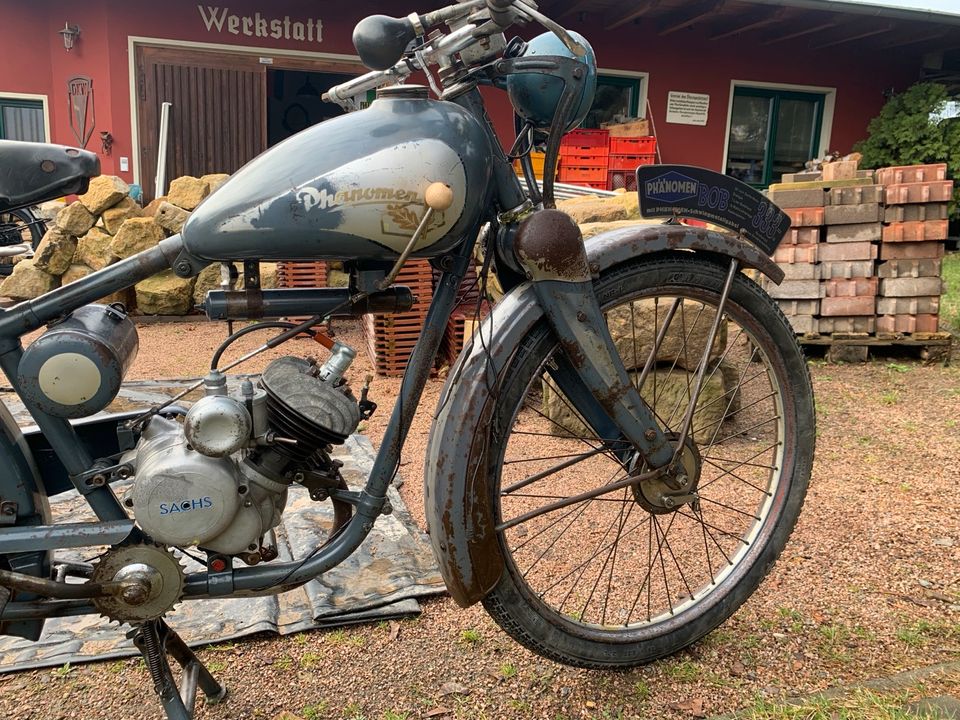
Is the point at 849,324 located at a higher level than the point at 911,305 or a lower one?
lower

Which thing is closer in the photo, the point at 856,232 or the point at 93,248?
the point at 856,232

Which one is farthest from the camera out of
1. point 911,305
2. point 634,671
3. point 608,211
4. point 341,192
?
point 911,305

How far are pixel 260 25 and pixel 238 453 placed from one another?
8.41 meters

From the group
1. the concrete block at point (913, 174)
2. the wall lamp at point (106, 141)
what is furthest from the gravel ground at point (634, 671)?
the wall lamp at point (106, 141)

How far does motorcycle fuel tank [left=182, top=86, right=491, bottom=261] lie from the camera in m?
1.51

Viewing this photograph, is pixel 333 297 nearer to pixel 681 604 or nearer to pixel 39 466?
pixel 39 466

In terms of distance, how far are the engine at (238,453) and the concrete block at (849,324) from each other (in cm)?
454

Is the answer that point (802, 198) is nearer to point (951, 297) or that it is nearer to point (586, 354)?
point (951, 297)

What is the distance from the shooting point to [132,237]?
704cm

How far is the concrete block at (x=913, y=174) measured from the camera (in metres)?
5.14

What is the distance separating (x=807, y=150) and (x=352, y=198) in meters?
11.3

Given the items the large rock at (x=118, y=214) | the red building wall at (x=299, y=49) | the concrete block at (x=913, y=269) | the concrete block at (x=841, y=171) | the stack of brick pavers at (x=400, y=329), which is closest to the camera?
the stack of brick pavers at (x=400, y=329)

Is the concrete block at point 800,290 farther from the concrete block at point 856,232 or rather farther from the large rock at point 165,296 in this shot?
the large rock at point 165,296

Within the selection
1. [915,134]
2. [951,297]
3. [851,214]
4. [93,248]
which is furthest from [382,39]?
[915,134]
